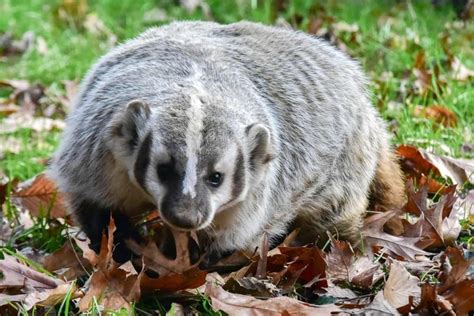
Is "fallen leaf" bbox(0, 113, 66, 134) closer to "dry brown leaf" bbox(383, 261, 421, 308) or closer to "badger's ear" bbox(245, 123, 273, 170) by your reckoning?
"badger's ear" bbox(245, 123, 273, 170)

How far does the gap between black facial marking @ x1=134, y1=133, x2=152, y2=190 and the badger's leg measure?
1.43ft

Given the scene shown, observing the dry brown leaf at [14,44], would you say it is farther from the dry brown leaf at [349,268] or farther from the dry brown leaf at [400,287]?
the dry brown leaf at [400,287]

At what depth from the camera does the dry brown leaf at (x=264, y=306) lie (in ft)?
11.4

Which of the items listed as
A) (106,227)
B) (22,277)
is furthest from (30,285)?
(106,227)

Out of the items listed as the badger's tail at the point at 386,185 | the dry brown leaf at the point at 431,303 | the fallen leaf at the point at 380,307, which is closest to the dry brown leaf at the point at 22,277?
the fallen leaf at the point at 380,307

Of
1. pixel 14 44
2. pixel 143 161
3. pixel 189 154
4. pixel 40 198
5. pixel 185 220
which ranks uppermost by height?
pixel 189 154

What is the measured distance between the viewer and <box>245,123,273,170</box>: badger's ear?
3.82 meters

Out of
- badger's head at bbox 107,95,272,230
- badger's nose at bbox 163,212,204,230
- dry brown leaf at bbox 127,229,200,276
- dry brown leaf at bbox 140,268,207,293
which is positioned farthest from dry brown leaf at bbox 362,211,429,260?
badger's nose at bbox 163,212,204,230

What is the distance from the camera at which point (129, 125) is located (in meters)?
3.77

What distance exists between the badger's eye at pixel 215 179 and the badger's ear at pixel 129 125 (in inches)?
13.7

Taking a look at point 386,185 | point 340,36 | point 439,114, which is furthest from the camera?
point 340,36

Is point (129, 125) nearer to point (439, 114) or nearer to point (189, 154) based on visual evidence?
point (189, 154)

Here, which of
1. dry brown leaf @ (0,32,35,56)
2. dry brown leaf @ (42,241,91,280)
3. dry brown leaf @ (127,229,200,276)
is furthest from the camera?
dry brown leaf @ (0,32,35,56)

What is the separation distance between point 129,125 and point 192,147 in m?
0.39
